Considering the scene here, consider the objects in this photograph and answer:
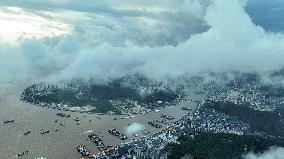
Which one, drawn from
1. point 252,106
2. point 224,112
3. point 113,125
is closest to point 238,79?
point 252,106

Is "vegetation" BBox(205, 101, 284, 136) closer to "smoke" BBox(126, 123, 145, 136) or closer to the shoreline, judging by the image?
the shoreline

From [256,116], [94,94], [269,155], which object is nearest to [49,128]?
[94,94]

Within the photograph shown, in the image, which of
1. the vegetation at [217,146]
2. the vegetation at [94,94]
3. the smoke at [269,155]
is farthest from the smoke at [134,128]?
the smoke at [269,155]

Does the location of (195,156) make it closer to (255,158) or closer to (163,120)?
(255,158)

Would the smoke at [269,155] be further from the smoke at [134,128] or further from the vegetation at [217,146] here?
the smoke at [134,128]

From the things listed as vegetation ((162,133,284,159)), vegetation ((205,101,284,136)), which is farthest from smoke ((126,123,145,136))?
vegetation ((205,101,284,136))
